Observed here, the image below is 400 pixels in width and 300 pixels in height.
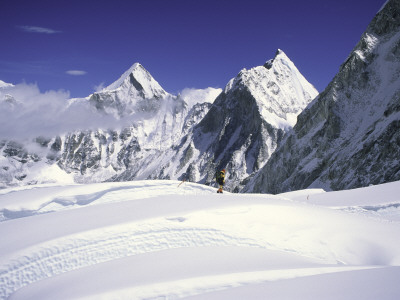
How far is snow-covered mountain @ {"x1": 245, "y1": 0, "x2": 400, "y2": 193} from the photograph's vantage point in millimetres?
38719

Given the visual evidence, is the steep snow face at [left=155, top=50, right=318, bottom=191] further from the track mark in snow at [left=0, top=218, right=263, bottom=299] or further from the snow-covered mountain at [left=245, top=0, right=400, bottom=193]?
the track mark in snow at [left=0, top=218, right=263, bottom=299]

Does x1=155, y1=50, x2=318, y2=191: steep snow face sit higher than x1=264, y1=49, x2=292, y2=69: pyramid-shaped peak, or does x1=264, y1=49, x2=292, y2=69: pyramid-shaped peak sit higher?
x1=264, y1=49, x2=292, y2=69: pyramid-shaped peak

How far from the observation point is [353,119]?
162 ft

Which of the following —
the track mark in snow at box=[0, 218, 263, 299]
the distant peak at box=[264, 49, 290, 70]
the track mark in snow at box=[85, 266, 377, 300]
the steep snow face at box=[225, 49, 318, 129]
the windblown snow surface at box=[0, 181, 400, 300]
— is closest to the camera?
the windblown snow surface at box=[0, 181, 400, 300]

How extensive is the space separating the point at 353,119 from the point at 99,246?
5052 centimetres

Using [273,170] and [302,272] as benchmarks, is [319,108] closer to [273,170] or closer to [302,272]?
[273,170]

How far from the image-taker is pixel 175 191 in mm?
12938

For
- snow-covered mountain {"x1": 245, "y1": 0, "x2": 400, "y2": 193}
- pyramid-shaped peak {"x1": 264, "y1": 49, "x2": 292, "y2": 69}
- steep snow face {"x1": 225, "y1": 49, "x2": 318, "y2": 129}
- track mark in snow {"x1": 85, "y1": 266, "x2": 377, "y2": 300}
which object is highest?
pyramid-shaped peak {"x1": 264, "y1": 49, "x2": 292, "y2": 69}

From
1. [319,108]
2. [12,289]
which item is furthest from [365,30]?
[12,289]

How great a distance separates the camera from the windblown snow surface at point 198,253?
4363mm

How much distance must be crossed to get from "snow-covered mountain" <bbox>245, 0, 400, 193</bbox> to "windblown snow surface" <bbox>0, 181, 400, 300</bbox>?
107 feet

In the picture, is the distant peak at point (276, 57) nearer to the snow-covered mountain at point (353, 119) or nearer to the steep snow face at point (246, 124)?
the steep snow face at point (246, 124)

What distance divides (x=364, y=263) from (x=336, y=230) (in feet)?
3.86

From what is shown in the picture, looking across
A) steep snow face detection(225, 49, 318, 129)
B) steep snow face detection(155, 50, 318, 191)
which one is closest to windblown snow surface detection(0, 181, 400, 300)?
steep snow face detection(155, 50, 318, 191)
